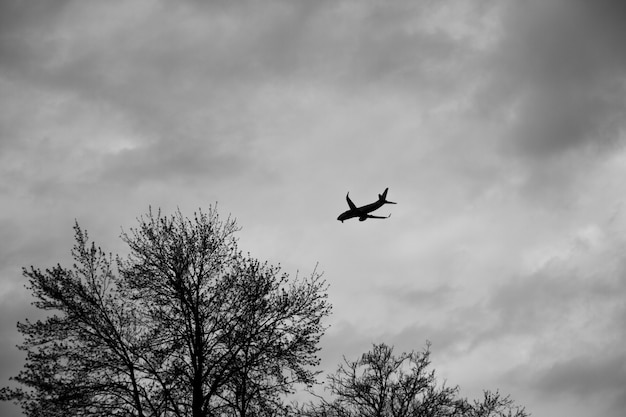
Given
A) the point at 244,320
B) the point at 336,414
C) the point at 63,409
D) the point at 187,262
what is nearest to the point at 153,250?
the point at 187,262

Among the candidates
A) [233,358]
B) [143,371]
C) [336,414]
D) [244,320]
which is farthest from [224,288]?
[336,414]

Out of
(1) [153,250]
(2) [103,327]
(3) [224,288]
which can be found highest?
(1) [153,250]

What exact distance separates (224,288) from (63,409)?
642 centimetres

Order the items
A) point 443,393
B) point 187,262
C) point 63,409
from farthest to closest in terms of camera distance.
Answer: point 443,393 → point 187,262 → point 63,409

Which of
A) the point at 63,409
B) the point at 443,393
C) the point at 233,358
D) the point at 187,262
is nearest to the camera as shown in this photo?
the point at 63,409

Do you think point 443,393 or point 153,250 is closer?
point 153,250

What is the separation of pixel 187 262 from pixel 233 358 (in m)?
3.96

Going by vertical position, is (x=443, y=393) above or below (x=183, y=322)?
below

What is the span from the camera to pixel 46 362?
1666 cm

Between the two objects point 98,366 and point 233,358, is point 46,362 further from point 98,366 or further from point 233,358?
point 233,358

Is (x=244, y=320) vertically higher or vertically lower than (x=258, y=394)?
higher

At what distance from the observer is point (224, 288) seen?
19.1 meters

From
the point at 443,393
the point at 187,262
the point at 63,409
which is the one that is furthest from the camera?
the point at 443,393

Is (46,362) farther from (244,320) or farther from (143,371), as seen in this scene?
(244,320)
